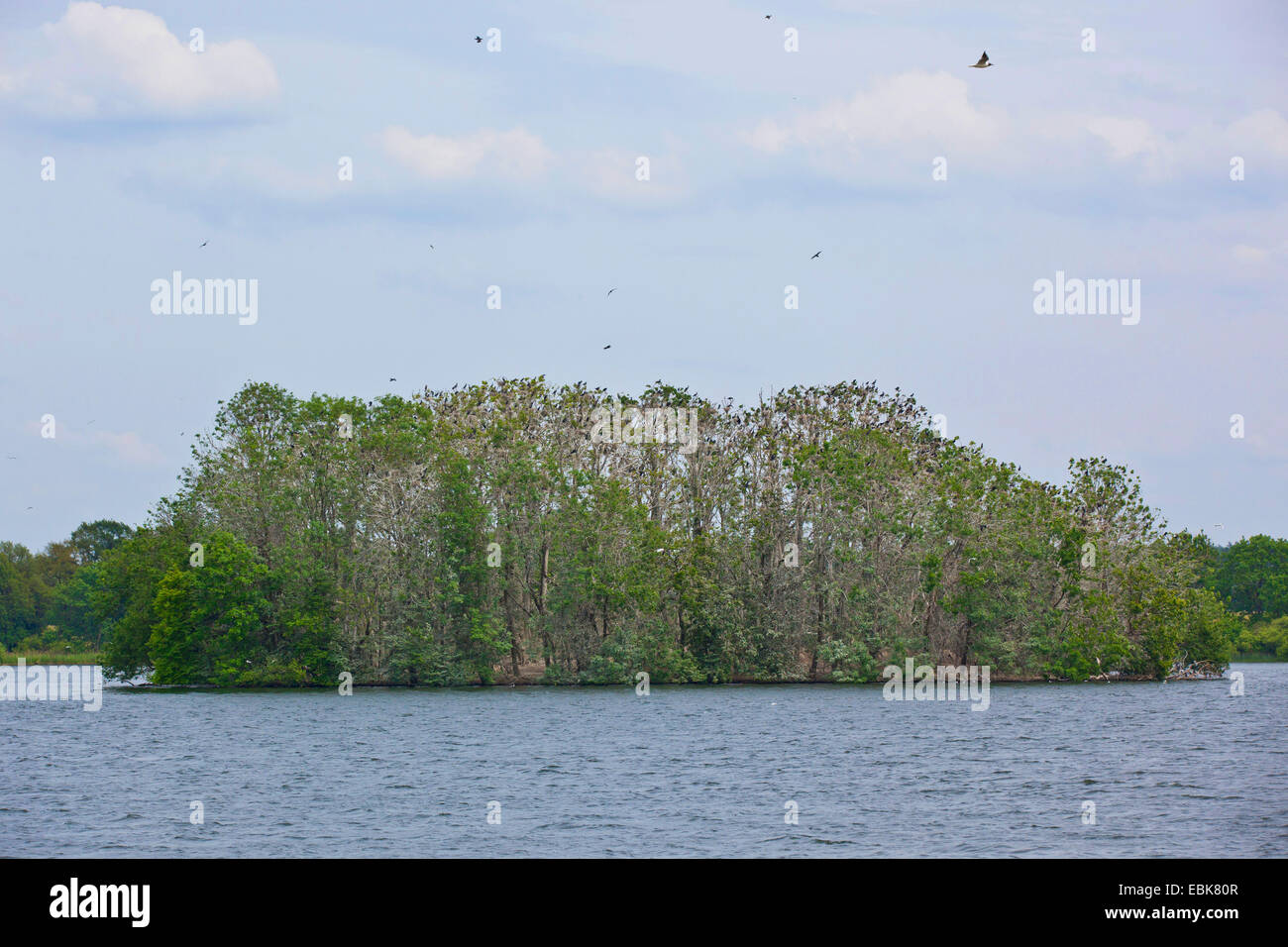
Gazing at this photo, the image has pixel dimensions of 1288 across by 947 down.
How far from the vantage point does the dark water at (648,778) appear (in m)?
29.4

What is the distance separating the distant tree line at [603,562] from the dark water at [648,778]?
956cm

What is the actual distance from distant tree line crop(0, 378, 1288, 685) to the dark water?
9.56m

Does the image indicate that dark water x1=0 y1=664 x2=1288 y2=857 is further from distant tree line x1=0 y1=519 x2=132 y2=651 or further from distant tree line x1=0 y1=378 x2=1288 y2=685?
distant tree line x1=0 y1=519 x2=132 y2=651

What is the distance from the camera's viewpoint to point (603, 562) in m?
76.2

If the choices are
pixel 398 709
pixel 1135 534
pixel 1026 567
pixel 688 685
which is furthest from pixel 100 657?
pixel 1135 534

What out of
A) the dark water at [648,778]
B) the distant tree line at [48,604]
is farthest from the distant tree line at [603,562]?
the distant tree line at [48,604]

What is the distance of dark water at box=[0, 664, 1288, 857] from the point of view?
2938 centimetres

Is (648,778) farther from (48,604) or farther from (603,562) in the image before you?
(48,604)

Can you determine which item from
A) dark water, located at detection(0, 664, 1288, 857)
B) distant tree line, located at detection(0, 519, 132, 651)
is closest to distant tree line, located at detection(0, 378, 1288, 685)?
dark water, located at detection(0, 664, 1288, 857)

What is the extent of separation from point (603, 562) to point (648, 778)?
37.1m

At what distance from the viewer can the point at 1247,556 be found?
13862 centimetres

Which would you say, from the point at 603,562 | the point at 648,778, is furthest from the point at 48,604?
the point at 648,778

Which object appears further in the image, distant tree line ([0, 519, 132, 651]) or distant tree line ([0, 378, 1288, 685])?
distant tree line ([0, 519, 132, 651])

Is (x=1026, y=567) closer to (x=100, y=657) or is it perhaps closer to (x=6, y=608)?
(x=100, y=657)
